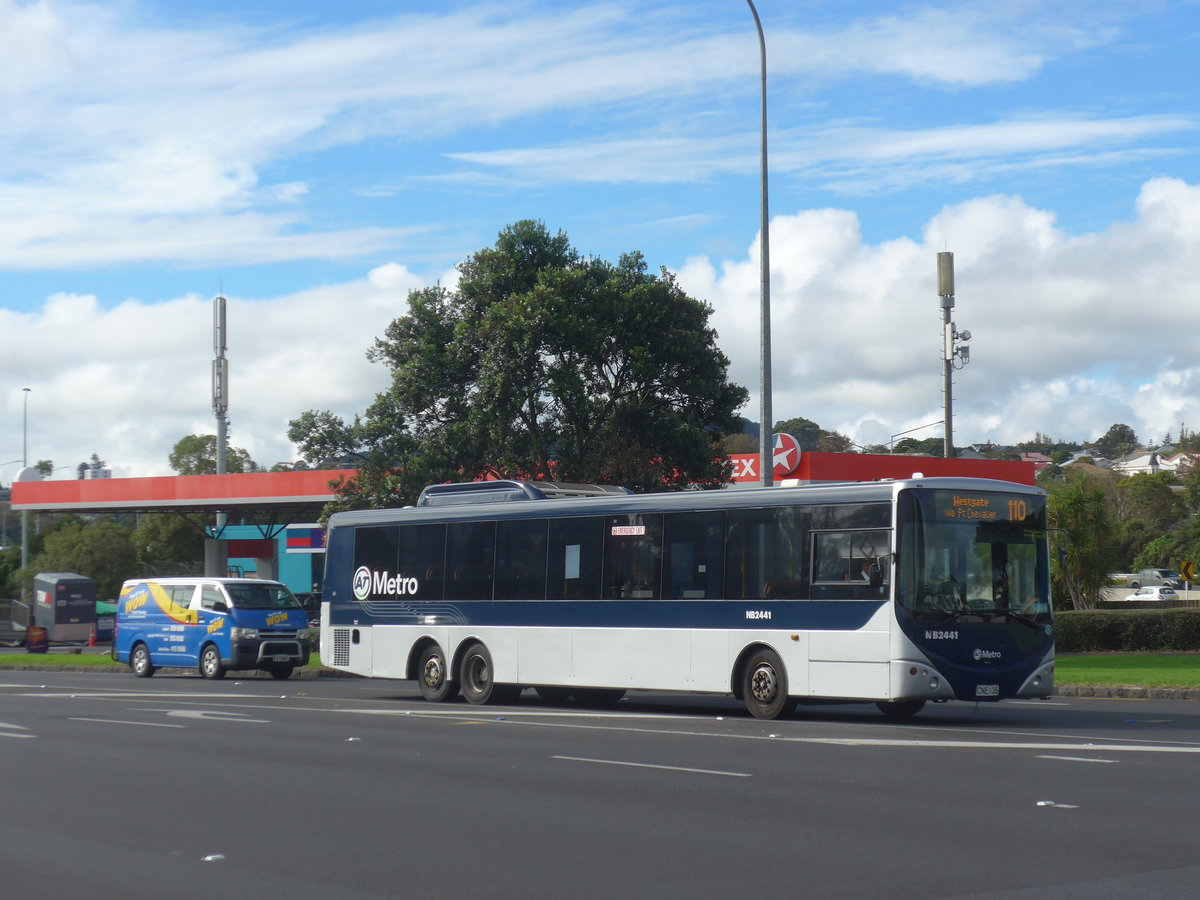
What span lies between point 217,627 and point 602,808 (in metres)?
20.4

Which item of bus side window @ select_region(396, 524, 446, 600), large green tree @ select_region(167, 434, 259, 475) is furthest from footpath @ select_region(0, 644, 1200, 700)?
large green tree @ select_region(167, 434, 259, 475)

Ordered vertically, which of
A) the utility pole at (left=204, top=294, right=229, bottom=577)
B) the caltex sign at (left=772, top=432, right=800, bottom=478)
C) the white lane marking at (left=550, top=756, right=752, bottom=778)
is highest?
the utility pole at (left=204, top=294, right=229, bottom=577)

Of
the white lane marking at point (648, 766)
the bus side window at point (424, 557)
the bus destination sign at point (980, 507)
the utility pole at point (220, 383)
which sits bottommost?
the white lane marking at point (648, 766)

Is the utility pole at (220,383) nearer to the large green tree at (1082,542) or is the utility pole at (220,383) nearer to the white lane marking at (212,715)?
the large green tree at (1082,542)

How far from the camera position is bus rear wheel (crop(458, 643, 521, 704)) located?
825 inches

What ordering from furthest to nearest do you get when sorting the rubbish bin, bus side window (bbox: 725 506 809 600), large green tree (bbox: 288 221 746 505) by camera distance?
the rubbish bin
large green tree (bbox: 288 221 746 505)
bus side window (bbox: 725 506 809 600)

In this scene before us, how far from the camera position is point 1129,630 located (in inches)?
1294

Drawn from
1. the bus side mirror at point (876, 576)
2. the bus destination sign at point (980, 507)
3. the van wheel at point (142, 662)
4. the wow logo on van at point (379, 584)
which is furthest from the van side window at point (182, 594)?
the bus destination sign at point (980, 507)

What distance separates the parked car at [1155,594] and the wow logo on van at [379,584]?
2108 inches

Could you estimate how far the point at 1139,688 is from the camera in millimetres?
21797

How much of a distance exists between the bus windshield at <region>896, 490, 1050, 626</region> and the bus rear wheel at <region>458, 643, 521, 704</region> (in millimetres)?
6865

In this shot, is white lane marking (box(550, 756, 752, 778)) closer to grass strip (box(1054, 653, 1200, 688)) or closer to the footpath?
the footpath

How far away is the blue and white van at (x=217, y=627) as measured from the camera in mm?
28906

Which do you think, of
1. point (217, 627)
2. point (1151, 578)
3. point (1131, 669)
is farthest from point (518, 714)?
point (1151, 578)
